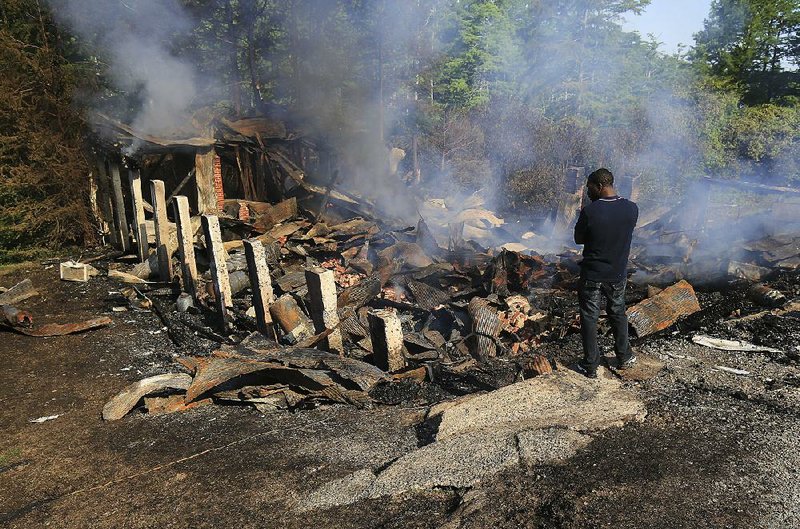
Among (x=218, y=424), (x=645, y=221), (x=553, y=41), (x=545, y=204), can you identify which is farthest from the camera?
(x=553, y=41)

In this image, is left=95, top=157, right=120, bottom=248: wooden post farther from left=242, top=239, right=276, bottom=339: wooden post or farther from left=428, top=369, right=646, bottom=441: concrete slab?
left=428, top=369, right=646, bottom=441: concrete slab

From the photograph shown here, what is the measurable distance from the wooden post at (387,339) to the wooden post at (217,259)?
2.97m

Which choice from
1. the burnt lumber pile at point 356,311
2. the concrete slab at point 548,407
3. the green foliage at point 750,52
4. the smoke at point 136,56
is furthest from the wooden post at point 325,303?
the green foliage at point 750,52

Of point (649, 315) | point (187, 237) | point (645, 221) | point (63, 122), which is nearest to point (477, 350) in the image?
point (649, 315)

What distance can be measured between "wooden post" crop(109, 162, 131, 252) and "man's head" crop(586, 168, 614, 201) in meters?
11.5

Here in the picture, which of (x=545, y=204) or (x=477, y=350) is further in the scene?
(x=545, y=204)

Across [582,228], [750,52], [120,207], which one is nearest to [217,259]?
[582,228]

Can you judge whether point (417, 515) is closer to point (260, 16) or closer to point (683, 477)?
point (683, 477)

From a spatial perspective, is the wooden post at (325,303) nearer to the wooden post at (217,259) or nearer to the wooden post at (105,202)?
the wooden post at (217,259)

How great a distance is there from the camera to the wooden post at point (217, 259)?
25.0 ft

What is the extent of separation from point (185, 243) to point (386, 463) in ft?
21.4

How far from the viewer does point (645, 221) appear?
36.7ft

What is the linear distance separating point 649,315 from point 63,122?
14196 millimetres

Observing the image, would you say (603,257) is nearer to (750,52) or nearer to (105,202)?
(105,202)
